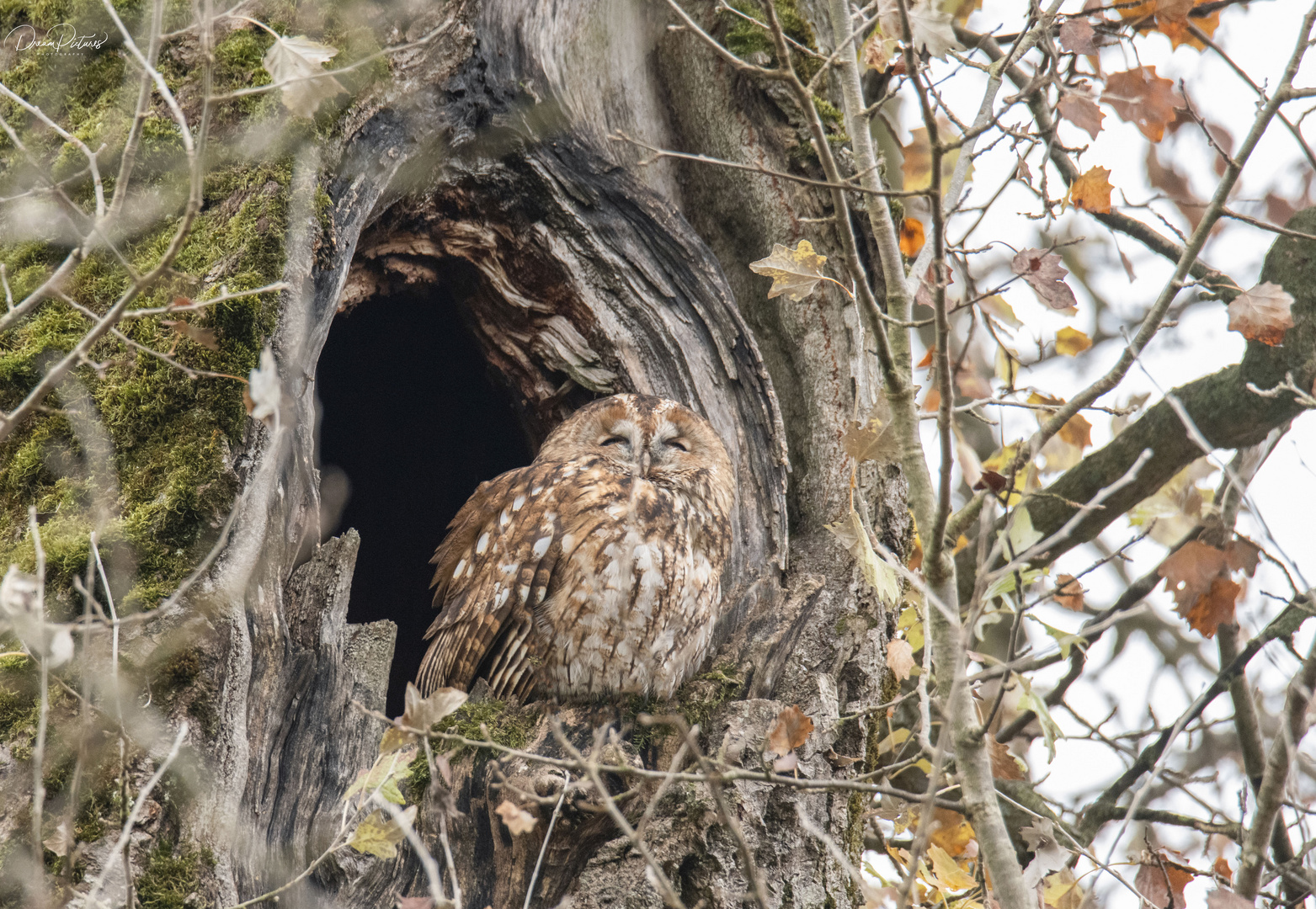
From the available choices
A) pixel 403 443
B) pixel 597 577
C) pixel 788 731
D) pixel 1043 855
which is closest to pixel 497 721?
pixel 597 577

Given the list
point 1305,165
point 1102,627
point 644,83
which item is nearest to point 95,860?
point 1102,627

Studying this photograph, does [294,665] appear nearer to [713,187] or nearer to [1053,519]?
[713,187]

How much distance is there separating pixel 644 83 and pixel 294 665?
2221 millimetres

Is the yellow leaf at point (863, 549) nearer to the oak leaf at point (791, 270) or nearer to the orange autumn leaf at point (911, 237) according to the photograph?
the oak leaf at point (791, 270)

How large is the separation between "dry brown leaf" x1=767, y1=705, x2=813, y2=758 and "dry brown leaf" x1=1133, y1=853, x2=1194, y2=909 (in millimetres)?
760

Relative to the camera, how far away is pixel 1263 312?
2105 mm

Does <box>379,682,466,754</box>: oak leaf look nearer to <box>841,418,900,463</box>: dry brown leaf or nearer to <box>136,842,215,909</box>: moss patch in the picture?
<box>136,842,215,909</box>: moss patch

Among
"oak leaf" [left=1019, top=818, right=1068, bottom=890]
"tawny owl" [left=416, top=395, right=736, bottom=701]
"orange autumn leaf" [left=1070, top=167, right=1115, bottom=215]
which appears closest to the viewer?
"oak leaf" [left=1019, top=818, right=1068, bottom=890]

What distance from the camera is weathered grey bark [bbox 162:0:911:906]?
210cm

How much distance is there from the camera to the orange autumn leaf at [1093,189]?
8.09 ft

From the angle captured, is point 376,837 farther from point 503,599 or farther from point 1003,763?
point 1003,763

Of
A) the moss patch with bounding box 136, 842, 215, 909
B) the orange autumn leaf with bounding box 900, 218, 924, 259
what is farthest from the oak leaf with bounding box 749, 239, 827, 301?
the moss patch with bounding box 136, 842, 215, 909

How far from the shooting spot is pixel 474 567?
9.47 ft

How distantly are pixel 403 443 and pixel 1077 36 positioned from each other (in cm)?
288
